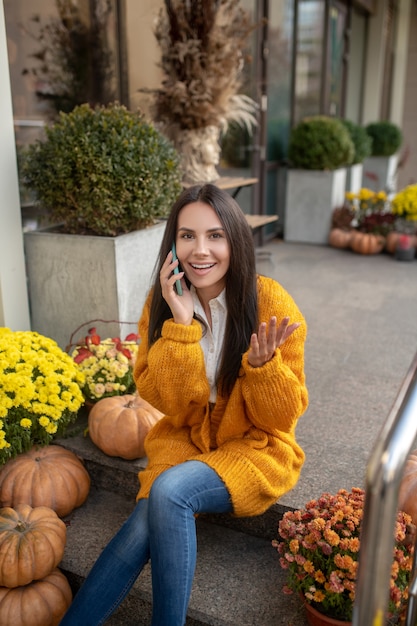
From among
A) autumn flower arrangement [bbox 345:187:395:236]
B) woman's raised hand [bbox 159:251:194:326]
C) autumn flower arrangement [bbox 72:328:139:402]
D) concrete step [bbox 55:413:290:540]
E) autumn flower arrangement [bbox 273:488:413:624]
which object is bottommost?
concrete step [bbox 55:413:290:540]

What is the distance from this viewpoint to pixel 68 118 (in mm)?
3014

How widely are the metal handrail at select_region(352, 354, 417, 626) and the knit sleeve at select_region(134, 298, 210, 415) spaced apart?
82cm

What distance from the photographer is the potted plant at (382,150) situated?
8.63 meters

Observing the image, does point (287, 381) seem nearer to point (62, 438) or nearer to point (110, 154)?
point (62, 438)

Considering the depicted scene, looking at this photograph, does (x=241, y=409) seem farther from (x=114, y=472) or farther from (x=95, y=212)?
(x=95, y=212)

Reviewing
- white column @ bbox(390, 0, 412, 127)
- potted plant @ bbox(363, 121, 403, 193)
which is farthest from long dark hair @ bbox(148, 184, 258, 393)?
white column @ bbox(390, 0, 412, 127)

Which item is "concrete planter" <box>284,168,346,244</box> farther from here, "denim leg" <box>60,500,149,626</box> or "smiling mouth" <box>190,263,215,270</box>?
"denim leg" <box>60,500,149,626</box>

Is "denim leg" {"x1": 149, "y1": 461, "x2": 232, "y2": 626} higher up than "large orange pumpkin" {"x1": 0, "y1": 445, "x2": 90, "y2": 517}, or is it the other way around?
"denim leg" {"x1": 149, "y1": 461, "x2": 232, "y2": 626}

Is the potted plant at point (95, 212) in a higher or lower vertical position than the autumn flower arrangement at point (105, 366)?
higher

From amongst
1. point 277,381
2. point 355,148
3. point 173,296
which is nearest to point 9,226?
point 173,296

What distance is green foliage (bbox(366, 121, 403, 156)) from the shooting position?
8617 millimetres

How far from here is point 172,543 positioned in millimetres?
1683

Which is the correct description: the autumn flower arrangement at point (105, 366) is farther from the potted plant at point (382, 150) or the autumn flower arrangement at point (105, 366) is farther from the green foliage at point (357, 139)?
the potted plant at point (382, 150)

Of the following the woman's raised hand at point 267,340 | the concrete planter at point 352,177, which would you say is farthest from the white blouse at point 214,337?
the concrete planter at point 352,177
